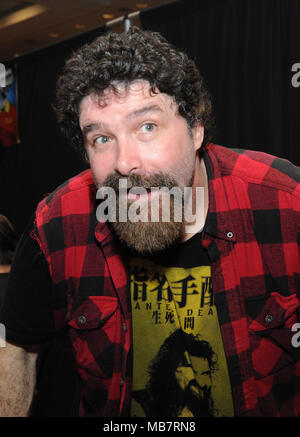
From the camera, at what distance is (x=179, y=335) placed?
4.61ft

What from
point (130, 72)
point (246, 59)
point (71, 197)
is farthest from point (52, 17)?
point (130, 72)


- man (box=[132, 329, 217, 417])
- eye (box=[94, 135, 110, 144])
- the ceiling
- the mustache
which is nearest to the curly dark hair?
eye (box=[94, 135, 110, 144])

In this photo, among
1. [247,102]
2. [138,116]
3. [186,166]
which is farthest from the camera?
[247,102]

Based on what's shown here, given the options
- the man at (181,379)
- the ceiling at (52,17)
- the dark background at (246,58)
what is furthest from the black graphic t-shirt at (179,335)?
the ceiling at (52,17)

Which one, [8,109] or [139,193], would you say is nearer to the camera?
[139,193]

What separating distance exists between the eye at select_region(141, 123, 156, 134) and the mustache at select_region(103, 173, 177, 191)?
0.11 metres

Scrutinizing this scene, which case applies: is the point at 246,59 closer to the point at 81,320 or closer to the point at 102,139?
the point at 102,139

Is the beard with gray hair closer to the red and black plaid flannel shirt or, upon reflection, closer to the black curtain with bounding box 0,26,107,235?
the red and black plaid flannel shirt

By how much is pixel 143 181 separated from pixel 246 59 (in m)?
1.86

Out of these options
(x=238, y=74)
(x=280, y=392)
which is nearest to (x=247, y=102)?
(x=238, y=74)

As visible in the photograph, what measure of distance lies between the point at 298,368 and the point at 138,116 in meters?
0.83

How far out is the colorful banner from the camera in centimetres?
455
